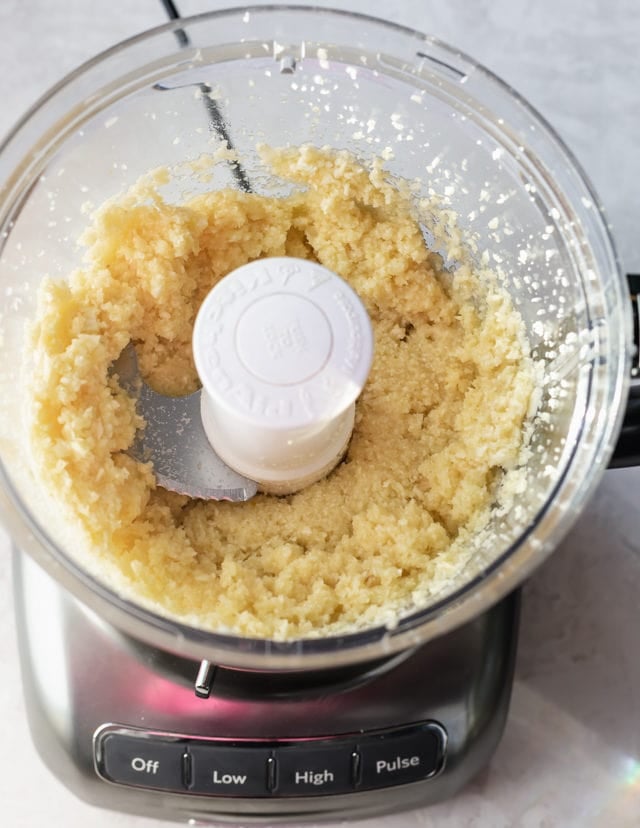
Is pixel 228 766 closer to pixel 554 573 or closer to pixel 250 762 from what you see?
pixel 250 762

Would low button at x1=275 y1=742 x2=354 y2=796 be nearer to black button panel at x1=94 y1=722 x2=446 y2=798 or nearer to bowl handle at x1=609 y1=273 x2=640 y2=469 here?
black button panel at x1=94 y1=722 x2=446 y2=798

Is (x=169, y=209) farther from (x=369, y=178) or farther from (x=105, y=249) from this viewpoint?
(x=369, y=178)

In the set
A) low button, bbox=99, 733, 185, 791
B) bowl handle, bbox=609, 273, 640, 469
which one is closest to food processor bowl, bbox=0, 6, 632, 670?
bowl handle, bbox=609, 273, 640, 469

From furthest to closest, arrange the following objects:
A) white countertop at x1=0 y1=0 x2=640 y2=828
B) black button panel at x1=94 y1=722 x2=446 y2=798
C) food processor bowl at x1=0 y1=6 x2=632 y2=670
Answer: white countertop at x1=0 y1=0 x2=640 y2=828 < black button panel at x1=94 y1=722 x2=446 y2=798 < food processor bowl at x1=0 y1=6 x2=632 y2=670

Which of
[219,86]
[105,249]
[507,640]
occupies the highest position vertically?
[219,86]

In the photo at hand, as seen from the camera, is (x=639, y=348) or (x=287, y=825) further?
(x=287, y=825)

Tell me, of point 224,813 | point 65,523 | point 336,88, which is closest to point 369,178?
point 336,88

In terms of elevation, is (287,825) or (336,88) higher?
(336,88)
